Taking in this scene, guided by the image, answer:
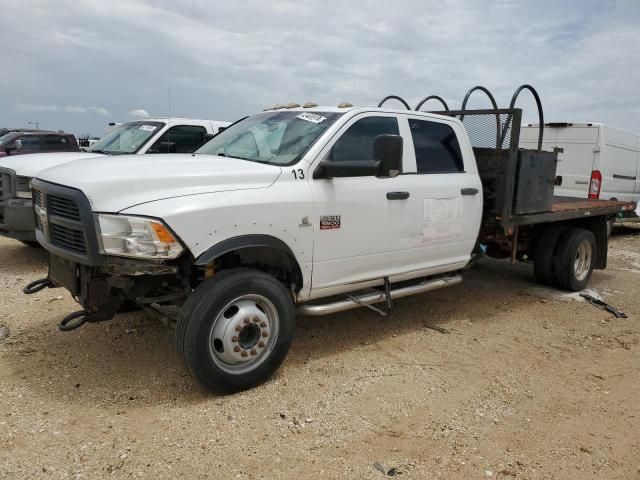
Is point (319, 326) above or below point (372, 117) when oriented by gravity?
below

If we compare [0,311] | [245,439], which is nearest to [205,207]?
[245,439]

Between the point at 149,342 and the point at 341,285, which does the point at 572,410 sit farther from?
the point at 149,342

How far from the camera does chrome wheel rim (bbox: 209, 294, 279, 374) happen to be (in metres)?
3.49

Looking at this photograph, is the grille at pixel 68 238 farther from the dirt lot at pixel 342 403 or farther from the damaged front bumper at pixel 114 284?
the dirt lot at pixel 342 403

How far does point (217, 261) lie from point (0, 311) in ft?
8.95

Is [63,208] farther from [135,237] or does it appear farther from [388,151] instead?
[388,151]

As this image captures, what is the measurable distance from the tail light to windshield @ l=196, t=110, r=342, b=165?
7.72m

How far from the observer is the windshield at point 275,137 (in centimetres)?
414

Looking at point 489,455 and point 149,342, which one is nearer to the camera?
point 489,455

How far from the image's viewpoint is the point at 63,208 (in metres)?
3.49

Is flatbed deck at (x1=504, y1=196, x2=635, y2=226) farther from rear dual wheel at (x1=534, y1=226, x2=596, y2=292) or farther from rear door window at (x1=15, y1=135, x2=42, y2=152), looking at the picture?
rear door window at (x1=15, y1=135, x2=42, y2=152)

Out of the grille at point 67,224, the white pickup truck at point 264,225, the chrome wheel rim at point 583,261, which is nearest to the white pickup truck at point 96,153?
the white pickup truck at point 264,225

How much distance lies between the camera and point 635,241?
11.7 meters

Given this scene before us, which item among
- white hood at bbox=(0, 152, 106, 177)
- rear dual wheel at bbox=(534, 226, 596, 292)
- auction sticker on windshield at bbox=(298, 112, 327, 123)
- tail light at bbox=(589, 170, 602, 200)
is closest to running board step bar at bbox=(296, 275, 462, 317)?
auction sticker on windshield at bbox=(298, 112, 327, 123)
